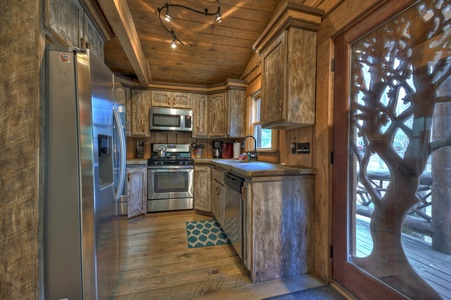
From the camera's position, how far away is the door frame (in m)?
1.34

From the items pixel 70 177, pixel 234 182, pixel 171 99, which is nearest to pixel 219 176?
pixel 234 182

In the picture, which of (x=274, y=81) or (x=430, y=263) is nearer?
(x=430, y=263)

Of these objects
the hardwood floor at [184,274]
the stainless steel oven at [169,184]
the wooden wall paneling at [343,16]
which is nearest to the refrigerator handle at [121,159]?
the hardwood floor at [184,274]

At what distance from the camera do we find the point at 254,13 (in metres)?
2.52

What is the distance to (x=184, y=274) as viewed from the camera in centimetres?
171

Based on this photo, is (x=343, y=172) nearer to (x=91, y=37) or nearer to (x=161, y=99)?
(x=91, y=37)

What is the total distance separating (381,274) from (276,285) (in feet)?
2.57

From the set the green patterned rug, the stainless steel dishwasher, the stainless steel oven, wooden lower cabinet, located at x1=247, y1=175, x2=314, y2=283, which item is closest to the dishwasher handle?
the stainless steel dishwasher

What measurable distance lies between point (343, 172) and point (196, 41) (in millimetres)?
2765

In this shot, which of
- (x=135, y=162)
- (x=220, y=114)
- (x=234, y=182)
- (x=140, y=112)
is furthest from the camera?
(x=220, y=114)

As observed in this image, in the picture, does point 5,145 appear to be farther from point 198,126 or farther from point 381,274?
point 198,126

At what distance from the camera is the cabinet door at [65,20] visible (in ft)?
3.29

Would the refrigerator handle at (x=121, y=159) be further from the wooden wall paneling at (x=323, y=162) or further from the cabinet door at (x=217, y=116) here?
the cabinet door at (x=217, y=116)

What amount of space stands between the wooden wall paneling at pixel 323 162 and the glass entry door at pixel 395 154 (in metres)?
0.06
